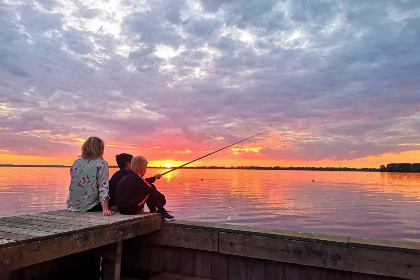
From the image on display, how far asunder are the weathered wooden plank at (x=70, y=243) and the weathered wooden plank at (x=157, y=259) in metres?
0.41

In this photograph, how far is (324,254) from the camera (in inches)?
152

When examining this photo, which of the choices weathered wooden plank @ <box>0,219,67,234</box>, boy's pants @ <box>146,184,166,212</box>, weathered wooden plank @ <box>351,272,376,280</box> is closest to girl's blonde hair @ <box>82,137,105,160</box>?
boy's pants @ <box>146,184,166,212</box>

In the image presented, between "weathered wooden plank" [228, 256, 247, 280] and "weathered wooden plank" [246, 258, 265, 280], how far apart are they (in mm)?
59

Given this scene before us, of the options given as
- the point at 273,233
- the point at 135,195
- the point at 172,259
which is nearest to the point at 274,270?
the point at 273,233

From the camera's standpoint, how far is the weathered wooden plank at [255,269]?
4258 millimetres

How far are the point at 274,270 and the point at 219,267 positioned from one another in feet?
2.65

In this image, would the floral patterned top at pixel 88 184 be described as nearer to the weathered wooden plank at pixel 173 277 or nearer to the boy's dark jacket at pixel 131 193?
the boy's dark jacket at pixel 131 193

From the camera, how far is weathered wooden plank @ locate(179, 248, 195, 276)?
4680 millimetres

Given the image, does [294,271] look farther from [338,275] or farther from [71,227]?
[71,227]

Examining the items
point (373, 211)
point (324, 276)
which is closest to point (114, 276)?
point (324, 276)

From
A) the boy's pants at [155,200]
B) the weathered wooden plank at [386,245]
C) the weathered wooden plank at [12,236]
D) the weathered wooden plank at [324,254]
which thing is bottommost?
the weathered wooden plank at [324,254]

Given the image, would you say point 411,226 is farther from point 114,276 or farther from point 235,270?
point 114,276

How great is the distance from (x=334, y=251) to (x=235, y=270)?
140 centimetres

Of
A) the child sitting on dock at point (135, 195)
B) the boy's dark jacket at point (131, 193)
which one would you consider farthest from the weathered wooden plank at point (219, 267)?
the boy's dark jacket at point (131, 193)
